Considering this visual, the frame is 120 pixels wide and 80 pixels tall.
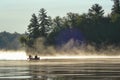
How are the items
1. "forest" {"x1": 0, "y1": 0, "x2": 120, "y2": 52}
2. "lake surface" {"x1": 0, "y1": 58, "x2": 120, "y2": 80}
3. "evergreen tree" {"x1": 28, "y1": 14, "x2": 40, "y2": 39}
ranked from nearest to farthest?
1. "lake surface" {"x1": 0, "y1": 58, "x2": 120, "y2": 80}
2. "forest" {"x1": 0, "y1": 0, "x2": 120, "y2": 52}
3. "evergreen tree" {"x1": 28, "y1": 14, "x2": 40, "y2": 39}

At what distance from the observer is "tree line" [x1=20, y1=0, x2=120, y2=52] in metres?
145

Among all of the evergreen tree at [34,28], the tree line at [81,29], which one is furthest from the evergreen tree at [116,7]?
the evergreen tree at [34,28]

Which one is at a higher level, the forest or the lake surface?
the forest

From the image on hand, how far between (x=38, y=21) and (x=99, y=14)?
103 feet

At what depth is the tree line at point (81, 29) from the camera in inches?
5694

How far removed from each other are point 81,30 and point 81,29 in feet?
1.96

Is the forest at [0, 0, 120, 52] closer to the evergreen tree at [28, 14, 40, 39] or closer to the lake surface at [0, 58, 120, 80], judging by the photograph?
the evergreen tree at [28, 14, 40, 39]

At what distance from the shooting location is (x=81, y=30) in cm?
15138

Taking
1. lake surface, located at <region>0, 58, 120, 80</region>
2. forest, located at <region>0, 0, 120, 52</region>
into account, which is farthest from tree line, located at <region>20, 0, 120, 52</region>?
lake surface, located at <region>0, 58, 120, 80</region>

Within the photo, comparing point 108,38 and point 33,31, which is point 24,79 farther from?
point 33,31

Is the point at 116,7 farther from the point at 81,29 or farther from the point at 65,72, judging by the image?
the point at 65,72

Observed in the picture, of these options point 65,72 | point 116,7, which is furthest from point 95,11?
point 65,72

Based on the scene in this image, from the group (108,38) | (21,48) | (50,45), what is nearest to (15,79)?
(108,38)

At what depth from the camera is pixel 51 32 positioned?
165 m
